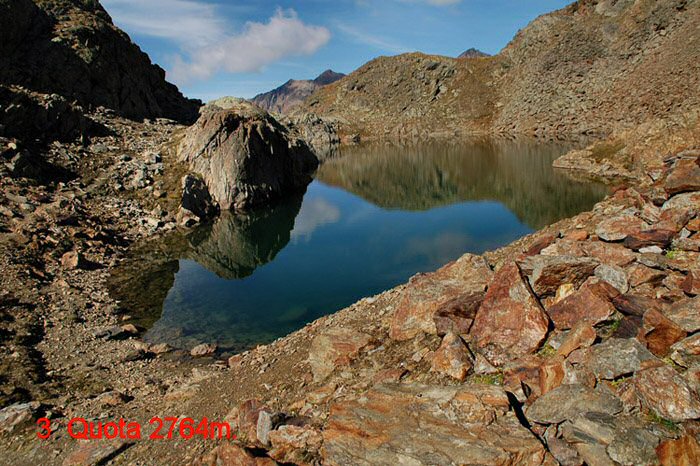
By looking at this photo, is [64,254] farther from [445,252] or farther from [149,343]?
[445,252]

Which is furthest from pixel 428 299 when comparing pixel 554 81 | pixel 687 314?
pixel 554 81

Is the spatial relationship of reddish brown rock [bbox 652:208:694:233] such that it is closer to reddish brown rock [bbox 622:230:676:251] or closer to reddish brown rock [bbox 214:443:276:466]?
reddish brown rock [bbox 622:230:676:251]

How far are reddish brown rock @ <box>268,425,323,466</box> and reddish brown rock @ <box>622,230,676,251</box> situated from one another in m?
10.5

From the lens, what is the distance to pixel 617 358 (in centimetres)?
868

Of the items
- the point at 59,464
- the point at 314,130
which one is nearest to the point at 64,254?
the point at 59,464

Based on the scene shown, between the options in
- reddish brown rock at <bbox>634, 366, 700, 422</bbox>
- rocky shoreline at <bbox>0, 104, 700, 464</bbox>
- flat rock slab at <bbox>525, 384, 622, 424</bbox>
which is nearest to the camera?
reddish brown rock at <bbox>634, 366, 700, 422</bbox>

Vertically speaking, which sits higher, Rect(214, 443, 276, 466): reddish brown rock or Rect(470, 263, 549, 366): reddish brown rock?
Rect(470, 263, 549, 366): reddish brown rock

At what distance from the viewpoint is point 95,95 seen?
235 feet

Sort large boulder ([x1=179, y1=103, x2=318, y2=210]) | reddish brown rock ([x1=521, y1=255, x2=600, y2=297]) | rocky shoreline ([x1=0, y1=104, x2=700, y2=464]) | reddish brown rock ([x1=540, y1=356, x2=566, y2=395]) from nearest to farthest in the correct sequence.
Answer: rocky shoreline ([x1=0, y1=104, x2=700, y2=464]), reddish brown rock ([x1=540, y1=356, x2=566, y2=395]), reddish brown rock ([x1=521, y1=255, x2=600, y2=297]), large boulder ([x1=179, y1=103, x2=318, y2=210])

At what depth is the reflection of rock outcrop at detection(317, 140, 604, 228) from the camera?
50.3 metres

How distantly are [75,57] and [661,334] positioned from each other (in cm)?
8552

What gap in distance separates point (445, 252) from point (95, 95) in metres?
65.9

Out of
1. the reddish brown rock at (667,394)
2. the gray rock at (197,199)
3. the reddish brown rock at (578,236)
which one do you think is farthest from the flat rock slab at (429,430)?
the gray rock at (197,199)

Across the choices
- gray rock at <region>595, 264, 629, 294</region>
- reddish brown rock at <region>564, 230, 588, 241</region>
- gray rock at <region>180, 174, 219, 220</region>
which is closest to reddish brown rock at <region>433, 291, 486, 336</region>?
gray rock at <region>595, 264, 629, 294</region>
